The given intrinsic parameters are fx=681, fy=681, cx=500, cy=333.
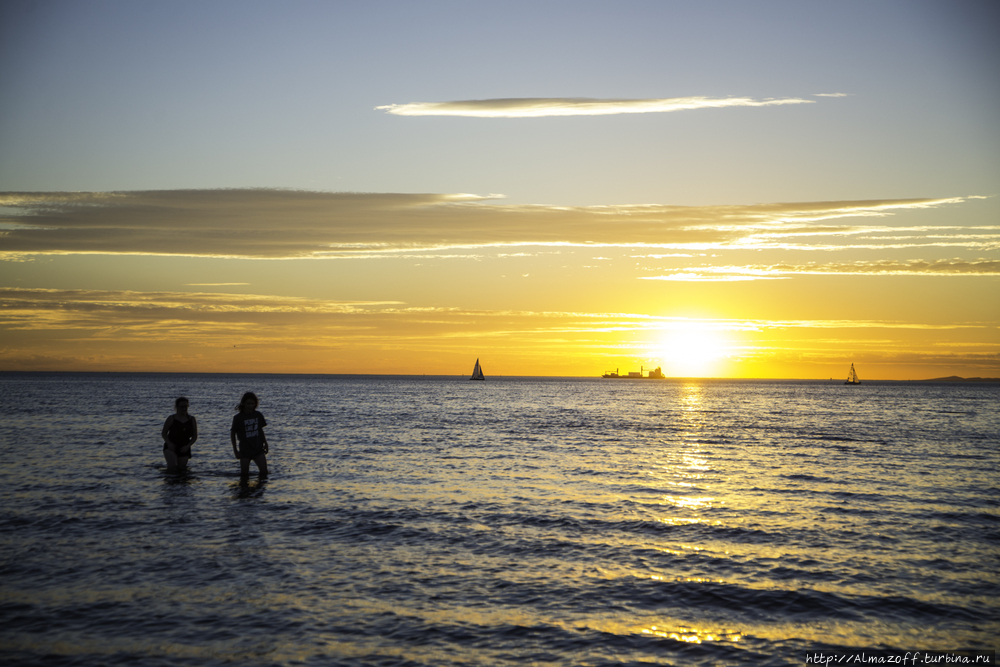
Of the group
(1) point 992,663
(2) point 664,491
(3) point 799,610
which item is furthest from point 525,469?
(1) point 992,663

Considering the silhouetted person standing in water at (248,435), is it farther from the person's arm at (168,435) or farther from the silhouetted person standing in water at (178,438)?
the person's arm at (168,435)

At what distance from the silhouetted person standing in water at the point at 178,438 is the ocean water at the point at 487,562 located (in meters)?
0.57

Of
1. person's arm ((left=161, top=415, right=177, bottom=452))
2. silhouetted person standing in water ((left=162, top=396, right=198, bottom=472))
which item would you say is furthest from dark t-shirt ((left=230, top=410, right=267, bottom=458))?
person's arm ((left=161, top=415, right=177, bottom=452))

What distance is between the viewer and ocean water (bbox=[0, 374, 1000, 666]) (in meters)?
9.02

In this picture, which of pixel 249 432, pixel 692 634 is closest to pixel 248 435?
pixel 249 432

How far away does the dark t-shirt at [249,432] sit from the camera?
66.3 ft

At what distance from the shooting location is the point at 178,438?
21859 mm

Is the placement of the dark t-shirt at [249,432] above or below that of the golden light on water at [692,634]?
above

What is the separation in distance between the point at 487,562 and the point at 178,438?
44.8 feet

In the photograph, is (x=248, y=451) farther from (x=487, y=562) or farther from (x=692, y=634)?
(x=692, y=634)

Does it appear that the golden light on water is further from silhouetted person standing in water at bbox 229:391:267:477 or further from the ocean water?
silhouetted person standing in water at bbox 229:391:267:477

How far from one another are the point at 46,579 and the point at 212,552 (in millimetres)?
2696

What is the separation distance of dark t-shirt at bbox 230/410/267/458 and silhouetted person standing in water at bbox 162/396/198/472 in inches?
81.7

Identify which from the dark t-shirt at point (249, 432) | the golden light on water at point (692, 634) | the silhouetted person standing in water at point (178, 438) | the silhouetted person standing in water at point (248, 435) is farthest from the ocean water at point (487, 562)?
the dark t-shirt at point (249, 432)
